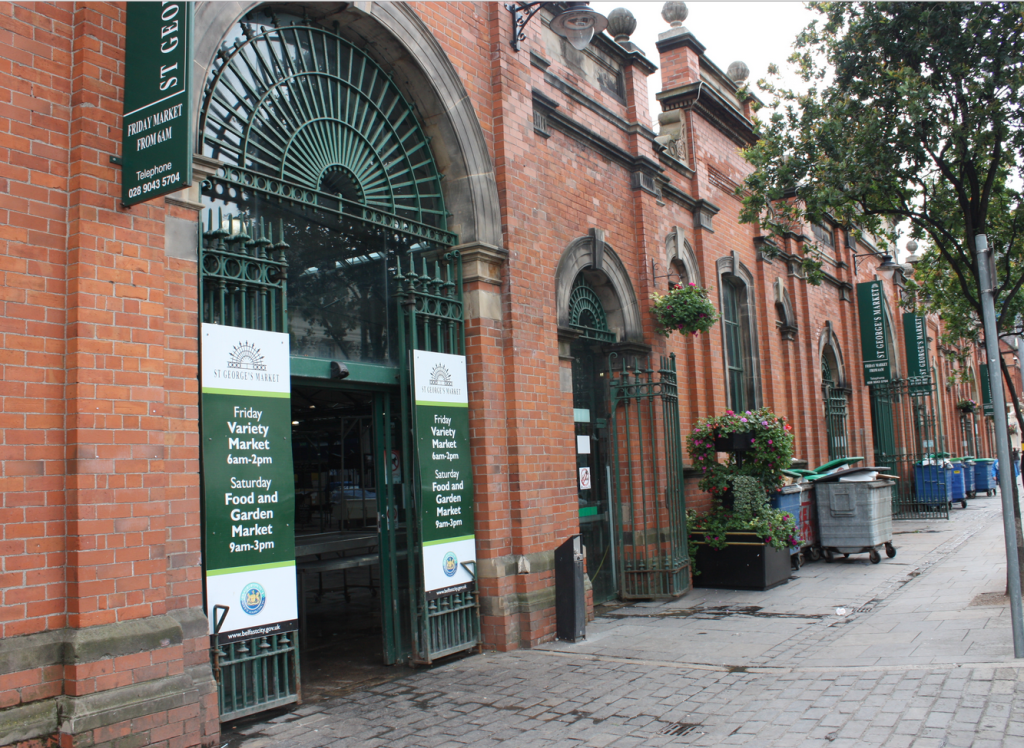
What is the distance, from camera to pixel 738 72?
15.8 meters

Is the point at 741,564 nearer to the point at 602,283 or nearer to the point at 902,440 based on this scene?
the point at 602,283

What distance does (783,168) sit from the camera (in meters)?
10.2

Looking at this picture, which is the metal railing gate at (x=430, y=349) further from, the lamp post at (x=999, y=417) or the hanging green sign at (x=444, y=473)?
the lamp post at (x=999, y=417)

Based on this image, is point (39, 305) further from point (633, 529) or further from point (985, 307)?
point (633, 529)

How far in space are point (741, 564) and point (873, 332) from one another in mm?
13691

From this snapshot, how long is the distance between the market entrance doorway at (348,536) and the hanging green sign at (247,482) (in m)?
0.64

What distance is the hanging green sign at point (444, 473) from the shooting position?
681 centimetres

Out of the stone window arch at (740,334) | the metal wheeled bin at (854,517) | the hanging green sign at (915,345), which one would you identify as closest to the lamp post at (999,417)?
the metal wheeled bin at (854,517)

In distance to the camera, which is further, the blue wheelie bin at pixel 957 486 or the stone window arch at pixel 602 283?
the blue wheelie bin at pixel 957 486

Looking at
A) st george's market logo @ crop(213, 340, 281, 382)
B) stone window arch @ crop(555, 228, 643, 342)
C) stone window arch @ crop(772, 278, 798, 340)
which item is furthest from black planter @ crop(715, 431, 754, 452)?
st george's market logo @ crop(213, 340, 281, 382)

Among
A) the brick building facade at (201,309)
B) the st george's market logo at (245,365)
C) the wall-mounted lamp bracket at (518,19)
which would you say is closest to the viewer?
the brick building facade at (201,309)

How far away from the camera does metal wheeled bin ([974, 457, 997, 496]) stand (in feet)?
90.4

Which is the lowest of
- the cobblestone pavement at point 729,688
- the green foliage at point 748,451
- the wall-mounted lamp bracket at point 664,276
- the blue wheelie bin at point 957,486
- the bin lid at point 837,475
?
the cobblestone pavement at point 729,688

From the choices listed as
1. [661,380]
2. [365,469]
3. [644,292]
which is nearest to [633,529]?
[661,380]
